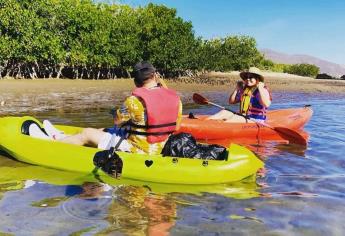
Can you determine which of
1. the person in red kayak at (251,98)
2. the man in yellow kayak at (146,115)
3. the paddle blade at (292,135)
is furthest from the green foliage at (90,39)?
the man in yellow kayak at (146,115)

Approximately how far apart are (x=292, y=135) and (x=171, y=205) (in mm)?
4609

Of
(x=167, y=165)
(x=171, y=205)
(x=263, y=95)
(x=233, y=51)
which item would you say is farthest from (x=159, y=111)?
(x=233, y=51)

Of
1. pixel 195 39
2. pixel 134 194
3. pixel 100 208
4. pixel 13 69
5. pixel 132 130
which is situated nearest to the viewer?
pixel 100 208

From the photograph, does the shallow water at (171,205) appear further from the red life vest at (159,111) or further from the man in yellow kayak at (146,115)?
the red life vest at (159,111)

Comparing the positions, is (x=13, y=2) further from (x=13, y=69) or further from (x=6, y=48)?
(x=13, y=69)

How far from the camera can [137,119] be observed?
249 inches

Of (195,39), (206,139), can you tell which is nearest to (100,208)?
(206,139)

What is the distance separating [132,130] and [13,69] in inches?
1094

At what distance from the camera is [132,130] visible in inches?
256

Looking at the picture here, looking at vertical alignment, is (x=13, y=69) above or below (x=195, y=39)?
below

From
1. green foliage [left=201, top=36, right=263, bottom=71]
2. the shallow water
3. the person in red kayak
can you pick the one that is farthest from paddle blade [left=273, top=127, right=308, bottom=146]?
green foliage [left=201, top=36, right=263, bottom=71]

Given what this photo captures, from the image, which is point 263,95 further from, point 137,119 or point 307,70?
point 307,70

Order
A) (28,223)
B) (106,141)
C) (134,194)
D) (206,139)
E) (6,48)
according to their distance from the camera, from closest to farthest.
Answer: (28,223)
(134,194)
(106,141)
(206,139)
(6,48)

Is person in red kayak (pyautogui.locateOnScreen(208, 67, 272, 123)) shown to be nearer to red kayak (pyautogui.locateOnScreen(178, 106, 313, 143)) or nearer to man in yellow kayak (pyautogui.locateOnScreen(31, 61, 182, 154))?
red kayak (pyautogui.locateOnScreen(178, 106, 313, 143))
